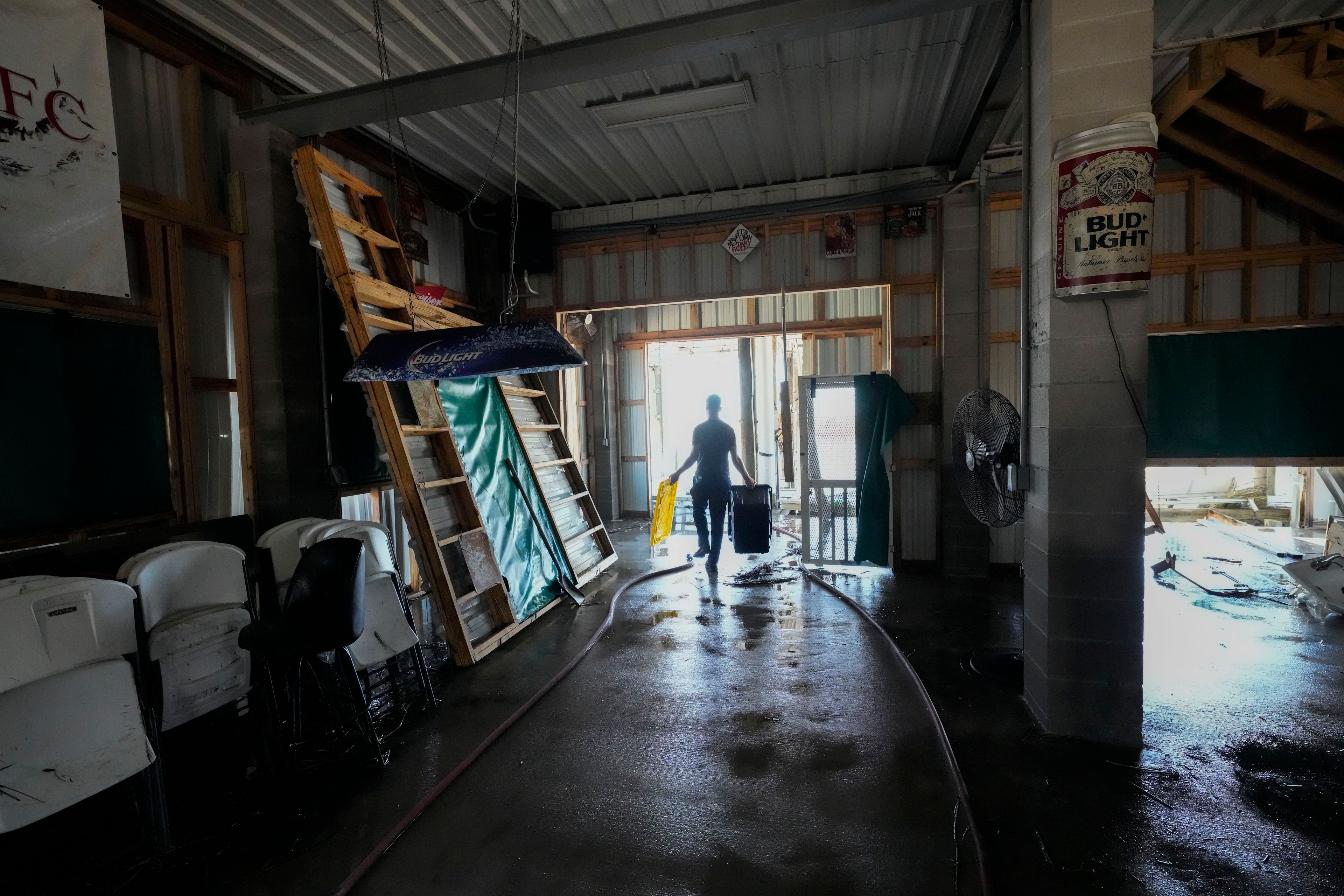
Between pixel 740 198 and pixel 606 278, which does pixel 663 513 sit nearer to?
pixel 606 278

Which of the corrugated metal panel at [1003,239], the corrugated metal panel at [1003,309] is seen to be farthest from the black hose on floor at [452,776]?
the corrugated metal panel at [1003,239]

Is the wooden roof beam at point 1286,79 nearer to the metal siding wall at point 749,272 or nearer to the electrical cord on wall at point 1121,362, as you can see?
the electrical cord on wall at point 1121,362

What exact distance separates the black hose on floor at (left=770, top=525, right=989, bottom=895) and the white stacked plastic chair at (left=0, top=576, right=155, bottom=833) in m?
3.33

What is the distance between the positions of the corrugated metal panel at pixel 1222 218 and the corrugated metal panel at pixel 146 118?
342 inches

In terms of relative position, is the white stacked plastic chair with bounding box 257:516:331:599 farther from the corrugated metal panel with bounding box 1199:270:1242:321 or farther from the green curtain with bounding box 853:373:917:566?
the corrugated metal panel with bounding box 1199:270:1242:321

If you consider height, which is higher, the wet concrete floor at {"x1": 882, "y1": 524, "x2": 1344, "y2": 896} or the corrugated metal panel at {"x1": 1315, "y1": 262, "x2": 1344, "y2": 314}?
the corrugated metal panel at {"x1": 1315, "y1": 262, "x2": 1344, "y2": 314}

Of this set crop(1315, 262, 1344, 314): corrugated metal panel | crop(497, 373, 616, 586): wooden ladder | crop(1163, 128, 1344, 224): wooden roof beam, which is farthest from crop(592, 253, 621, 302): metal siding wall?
crop(1315, 262, 1344, 314): corrugated metal panel

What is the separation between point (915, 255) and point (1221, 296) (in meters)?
2.86

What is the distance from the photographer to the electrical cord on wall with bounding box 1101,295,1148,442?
10.2 ft

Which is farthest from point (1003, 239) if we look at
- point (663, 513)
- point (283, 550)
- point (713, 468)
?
point (283, 550)

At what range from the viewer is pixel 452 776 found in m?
2.94

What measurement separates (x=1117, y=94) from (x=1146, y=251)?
33.2 inches

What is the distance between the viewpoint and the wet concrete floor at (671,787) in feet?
7.69

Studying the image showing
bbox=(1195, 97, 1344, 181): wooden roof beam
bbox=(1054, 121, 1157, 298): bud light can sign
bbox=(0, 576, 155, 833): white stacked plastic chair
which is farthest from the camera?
bbox=(1195, 97, 1344, 181): wooden roof beam
